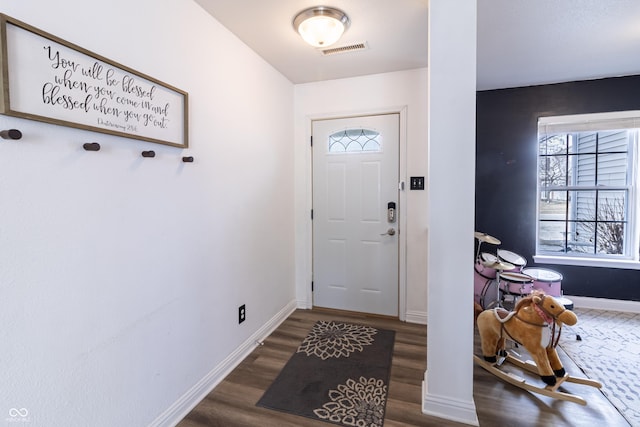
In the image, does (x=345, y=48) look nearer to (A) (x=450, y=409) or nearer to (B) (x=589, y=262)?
(A) (x=450, y=409)

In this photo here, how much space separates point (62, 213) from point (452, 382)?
197 centimetres

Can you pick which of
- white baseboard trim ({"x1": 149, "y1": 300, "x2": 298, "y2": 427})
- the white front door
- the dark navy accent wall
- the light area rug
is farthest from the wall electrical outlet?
the dark navy accent wall

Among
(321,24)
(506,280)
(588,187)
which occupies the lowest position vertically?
(506,280)

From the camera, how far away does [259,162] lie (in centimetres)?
248

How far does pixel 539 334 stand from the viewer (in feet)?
5.80

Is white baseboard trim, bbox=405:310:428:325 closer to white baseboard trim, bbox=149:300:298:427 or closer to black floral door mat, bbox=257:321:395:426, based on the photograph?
black floral door mat, bbox=257:321:395:426

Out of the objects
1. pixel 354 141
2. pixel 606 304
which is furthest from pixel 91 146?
pixel 606 304

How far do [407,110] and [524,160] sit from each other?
59.8 inches

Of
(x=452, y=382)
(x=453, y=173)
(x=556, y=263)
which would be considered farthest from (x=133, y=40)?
(x=556, y=263)

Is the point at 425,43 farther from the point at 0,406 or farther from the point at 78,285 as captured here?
the point at 0,406

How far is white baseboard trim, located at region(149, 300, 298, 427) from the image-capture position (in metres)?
1.58

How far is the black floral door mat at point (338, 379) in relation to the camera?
167 cm

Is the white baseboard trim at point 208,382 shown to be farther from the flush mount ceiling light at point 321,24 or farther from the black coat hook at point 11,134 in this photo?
the flush mount ceiling light at point 321,24

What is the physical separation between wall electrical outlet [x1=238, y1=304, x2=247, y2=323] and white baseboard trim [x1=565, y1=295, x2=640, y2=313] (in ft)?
11.0
